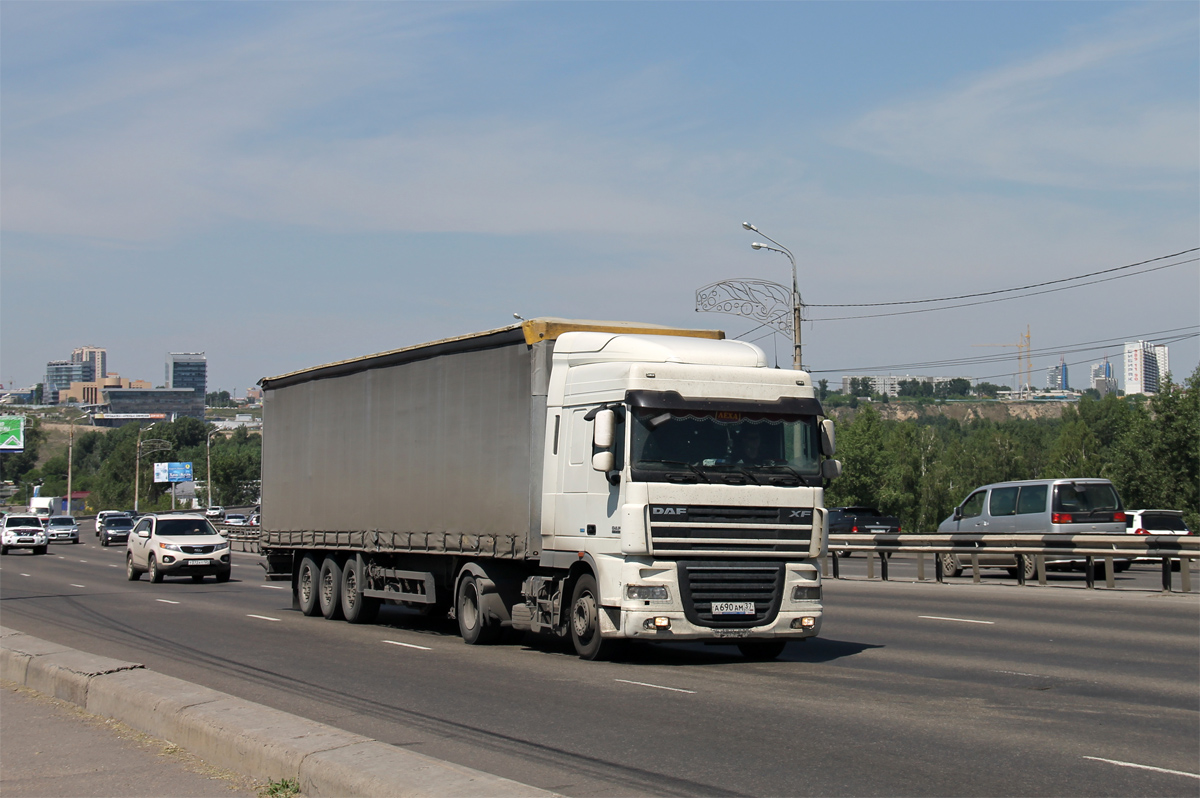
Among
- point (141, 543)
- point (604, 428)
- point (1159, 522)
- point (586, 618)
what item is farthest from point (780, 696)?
point (141, 543)

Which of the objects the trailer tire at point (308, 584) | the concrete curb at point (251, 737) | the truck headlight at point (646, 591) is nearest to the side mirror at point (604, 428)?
the truck headlight at point (646, 591)

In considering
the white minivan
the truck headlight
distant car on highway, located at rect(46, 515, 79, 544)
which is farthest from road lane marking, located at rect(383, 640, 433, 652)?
distant car on highway, located at rect(46, 515, 79, 544)

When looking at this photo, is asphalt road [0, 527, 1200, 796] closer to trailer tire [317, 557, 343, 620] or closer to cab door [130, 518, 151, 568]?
trailer tire [317, 557, 343, 620]

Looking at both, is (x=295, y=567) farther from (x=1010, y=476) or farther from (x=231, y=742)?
(x=1010, y=476)

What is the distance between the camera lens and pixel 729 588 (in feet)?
40.1

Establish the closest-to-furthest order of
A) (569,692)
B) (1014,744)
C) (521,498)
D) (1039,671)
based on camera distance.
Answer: (1014,744), (569,692), (1039,671), (521,498)

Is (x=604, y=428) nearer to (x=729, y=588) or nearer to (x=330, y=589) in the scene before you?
(x=729, y=588)

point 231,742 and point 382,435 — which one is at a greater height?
point 382,435

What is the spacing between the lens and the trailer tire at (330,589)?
1859 cm

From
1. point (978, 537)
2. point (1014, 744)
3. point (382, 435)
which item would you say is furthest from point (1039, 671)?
point (978, 537)

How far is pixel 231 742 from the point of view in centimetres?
699

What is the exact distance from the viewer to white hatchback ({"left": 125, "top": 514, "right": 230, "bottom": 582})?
2973 cm

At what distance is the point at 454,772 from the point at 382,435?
1179cm

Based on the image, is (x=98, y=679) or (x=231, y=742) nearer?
(x=231, y=742)
